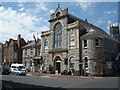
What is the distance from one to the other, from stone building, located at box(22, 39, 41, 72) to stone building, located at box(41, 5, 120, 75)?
10.9 ft

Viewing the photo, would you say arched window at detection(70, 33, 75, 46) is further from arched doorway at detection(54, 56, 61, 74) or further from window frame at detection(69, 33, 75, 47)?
arched doorway at detection(54, 56, 61, 74)

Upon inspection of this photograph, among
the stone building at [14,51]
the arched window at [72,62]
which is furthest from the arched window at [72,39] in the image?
the stone building at [14,51]

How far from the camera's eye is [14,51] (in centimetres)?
5912

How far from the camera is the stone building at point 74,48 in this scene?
30.2 m

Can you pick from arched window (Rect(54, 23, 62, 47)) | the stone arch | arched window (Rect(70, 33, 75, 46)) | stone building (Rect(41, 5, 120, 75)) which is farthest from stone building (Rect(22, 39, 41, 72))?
A: arched window (Rect(70, 33, 75, 46))

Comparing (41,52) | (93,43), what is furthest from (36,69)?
(93,43)

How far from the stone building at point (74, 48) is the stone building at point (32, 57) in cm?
333

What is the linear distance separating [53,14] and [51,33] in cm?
456

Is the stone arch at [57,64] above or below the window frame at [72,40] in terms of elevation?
below

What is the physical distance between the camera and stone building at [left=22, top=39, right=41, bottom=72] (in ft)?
137

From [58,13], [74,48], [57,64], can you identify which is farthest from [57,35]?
[57,64]

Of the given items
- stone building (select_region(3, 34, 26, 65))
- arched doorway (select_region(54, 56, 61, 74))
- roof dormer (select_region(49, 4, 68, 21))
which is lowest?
arched doorway (select_region(54, 56, 61, 74))

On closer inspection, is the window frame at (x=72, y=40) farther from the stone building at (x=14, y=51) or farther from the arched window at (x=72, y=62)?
the stone building at (x=14, y=51)

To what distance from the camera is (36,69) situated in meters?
42.3
